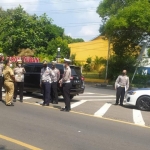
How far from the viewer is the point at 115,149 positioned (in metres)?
7.01

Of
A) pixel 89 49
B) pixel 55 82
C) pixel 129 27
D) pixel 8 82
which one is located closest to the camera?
pixel 8 82

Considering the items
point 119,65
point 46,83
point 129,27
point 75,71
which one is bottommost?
point 46,83

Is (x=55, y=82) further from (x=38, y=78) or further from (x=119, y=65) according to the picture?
(x=119, y=65)

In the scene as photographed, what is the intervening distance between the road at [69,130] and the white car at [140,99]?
66.9 inches

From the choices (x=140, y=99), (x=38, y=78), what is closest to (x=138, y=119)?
(x=140, y=99)

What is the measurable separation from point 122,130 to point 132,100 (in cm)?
509

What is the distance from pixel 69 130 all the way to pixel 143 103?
580 centimetres

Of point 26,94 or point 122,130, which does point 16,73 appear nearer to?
point 26,94

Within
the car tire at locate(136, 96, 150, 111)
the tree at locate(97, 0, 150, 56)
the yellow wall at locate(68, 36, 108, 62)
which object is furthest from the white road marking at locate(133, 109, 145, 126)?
the yellow wall at locate(68, 36, 108, 62)

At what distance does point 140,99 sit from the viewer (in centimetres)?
1373

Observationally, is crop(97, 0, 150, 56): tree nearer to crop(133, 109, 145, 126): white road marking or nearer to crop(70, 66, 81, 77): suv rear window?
crop(70, 66, 81, 77): suv rear window

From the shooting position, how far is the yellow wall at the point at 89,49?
54312mm

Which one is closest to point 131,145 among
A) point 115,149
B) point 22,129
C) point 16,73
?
point 115,149

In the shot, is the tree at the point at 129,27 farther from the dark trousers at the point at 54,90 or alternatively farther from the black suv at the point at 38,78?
the dark trousers at the point at 54,90
